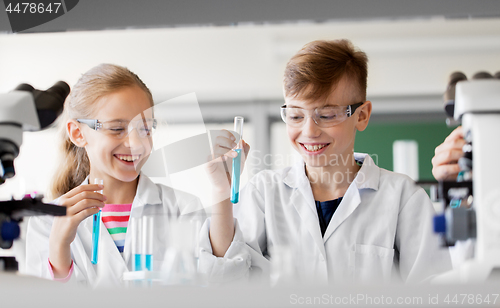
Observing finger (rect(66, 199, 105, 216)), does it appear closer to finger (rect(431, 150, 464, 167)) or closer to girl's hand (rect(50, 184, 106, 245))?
girl's hand (rect(50, 184, 106, 245))

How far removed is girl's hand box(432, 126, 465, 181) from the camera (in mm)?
847

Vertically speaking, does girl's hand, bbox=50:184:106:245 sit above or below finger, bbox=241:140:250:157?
below

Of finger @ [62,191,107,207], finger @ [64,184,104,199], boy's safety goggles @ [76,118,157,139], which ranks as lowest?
finger @ [62,191,107,207]

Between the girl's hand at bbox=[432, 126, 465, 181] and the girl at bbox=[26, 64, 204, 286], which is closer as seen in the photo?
Answer: the girl's hand at bbox=[432, 126, 465, 181]

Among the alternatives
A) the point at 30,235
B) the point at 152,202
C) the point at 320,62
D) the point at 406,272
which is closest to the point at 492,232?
the point at 406,272

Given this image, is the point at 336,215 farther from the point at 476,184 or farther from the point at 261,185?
the point at 476,184

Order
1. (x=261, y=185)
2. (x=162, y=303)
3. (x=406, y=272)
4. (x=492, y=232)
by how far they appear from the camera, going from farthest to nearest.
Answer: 1. (x=261, y=185)
2. (x=406, y=272)
3. (x=492, y=232)
4. (x=162, y=303)

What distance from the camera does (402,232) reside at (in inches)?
43.1

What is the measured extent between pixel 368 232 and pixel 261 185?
30 cm

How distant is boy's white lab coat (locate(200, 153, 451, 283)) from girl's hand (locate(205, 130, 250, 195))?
0.10 meters

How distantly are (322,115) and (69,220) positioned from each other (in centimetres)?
61

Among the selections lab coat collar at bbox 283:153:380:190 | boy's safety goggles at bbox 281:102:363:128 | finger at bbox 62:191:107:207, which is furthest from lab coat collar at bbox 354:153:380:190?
finger at bbox 62:191:107:207

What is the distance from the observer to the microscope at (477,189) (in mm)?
672

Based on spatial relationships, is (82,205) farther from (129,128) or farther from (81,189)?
(129,128)
